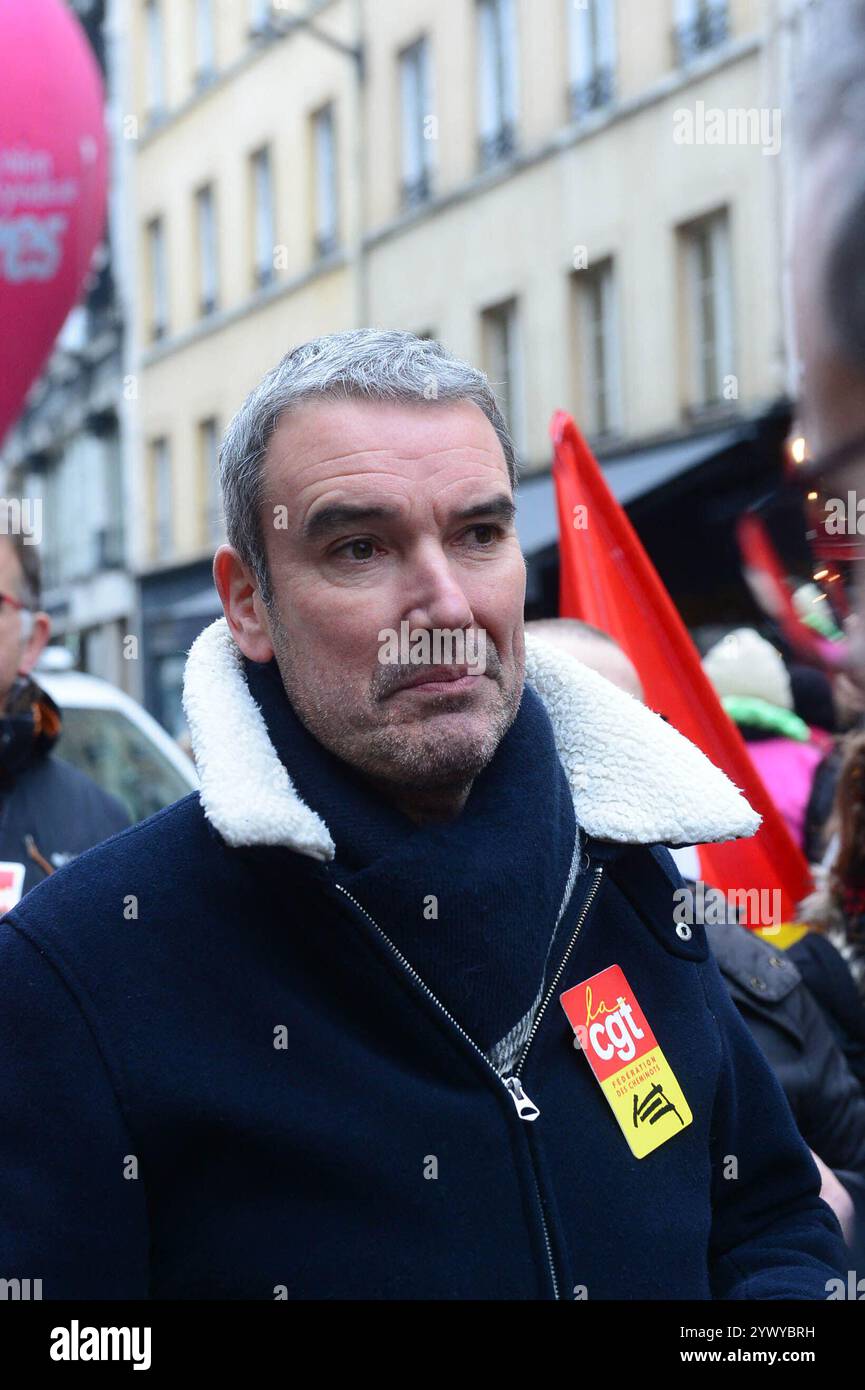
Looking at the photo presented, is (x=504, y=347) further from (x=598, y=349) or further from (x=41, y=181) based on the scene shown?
(x=41, y=181)

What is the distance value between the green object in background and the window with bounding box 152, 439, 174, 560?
1876cm

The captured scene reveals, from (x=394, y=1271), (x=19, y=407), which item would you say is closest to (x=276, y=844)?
(x=394, y=1271)

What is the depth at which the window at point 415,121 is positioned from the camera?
16562mm

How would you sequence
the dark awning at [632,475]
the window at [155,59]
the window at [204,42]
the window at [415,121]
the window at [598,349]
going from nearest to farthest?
the dark awning at [632,475] → the window at [598,349] → the window at [415,121] → the window at [204,42] → the window at [155,59]

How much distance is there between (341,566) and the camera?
5.58ft

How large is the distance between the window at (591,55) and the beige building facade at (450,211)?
0.02 metres

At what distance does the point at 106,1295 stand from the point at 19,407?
534cm

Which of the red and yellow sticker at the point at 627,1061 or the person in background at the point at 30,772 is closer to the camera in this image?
the red and yellow sticker at the point at 627,1061

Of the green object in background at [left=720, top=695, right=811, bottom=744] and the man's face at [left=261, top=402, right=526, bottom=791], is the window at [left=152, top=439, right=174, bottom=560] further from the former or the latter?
the man's face at [left=261, top=402, right=526, bottom=791]

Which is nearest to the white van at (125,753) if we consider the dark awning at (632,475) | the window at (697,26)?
the dark awning at (632,475)

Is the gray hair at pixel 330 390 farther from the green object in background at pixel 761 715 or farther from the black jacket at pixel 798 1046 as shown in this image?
the green object in background at pixel 761 715

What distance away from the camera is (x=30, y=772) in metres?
3.31

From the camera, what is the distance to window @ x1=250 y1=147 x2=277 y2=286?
66.1 ft

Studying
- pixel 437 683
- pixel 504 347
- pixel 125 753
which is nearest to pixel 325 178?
pixel 504 347
